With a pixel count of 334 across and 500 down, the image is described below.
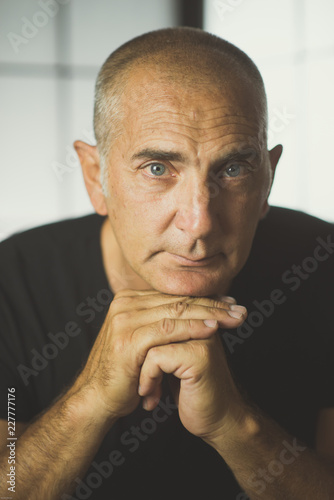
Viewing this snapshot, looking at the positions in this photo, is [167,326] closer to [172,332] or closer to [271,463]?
[172,332]

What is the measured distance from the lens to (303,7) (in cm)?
347

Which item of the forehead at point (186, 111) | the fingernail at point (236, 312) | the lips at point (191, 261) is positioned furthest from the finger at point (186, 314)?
the forehead at point (186, 111)

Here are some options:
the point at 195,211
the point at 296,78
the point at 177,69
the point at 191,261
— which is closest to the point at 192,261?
the point at 191,261

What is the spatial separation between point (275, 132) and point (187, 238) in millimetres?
2433

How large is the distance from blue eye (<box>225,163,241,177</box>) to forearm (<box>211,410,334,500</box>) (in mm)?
548

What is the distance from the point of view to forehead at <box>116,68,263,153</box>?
4.21 feet

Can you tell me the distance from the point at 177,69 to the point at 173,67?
0.5 inches

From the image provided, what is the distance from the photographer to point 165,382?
1.54 meters

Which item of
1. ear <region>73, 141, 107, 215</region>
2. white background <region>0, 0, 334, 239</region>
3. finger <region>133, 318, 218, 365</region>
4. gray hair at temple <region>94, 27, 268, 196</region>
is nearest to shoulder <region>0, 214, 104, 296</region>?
ear <region>73, 141, 107, 215</region>

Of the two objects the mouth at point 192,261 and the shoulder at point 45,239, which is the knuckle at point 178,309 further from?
the shoulder at point 45,239

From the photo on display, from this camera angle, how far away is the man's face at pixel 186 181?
4.18 feet

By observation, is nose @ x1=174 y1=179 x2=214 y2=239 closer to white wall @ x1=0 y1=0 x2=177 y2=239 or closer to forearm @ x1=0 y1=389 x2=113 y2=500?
forearm @ x1=0 y1=389 x2=113 y2=500

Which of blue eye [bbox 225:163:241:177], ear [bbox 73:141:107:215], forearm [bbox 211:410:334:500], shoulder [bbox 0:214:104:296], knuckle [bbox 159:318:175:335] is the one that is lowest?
forearm [bbox 211:410:334:500]

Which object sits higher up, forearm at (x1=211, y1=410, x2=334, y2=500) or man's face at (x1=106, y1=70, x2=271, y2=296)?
man's face at (x1=106, y1=70, x2=271, y2=296)
